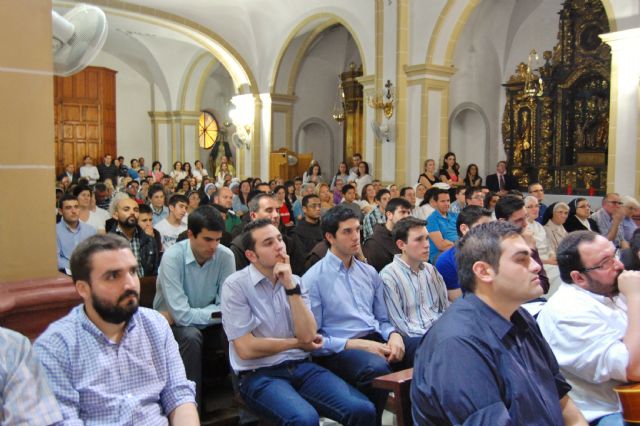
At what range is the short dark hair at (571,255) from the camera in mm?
2718

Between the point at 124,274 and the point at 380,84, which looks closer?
the point at 124,274

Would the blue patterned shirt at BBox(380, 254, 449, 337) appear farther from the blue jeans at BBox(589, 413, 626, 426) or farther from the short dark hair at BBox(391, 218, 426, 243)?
the blue jeans at BBox(589, 413, 626, 426)

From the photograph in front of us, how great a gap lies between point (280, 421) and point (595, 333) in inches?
54.9

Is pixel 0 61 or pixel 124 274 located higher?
pixel 0 61

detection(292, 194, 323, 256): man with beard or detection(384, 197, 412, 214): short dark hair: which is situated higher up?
detection(384, 197, 412, 214): short dark hair

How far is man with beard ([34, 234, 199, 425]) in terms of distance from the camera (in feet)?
6.57

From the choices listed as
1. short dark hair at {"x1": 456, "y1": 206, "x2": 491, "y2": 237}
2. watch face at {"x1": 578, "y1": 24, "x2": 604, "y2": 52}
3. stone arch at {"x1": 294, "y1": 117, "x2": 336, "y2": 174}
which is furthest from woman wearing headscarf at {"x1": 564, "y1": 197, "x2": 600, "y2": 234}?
stone arch at {"x1": 294, "y1": 117, "x2": 336, "y2": 174}

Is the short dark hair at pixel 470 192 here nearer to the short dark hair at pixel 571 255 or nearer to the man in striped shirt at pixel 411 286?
the man in striped shirt at pixel 411 286

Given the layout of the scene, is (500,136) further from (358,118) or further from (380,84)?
(358,118)

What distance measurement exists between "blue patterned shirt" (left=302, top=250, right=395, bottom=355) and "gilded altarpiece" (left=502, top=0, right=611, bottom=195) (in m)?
8.60

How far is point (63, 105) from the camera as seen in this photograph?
58.4 ft

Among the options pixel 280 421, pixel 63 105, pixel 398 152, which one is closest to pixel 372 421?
pixel 280 421

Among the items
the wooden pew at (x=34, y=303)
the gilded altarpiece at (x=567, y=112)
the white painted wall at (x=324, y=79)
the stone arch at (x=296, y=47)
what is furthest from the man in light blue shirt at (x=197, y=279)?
the white painted wall at (x=324, y=79)

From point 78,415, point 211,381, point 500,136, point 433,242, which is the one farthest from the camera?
point 500,136
